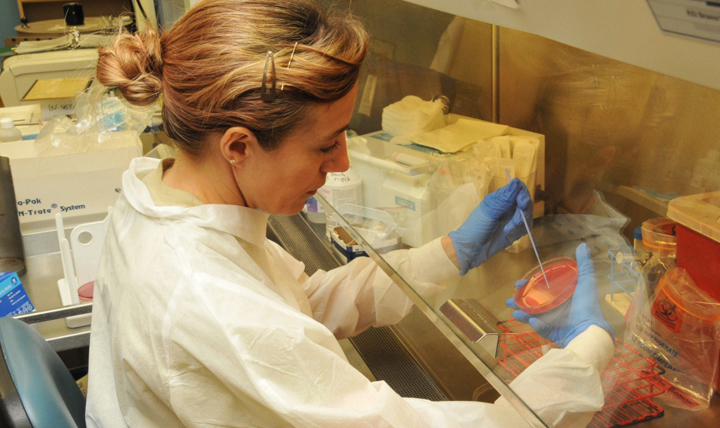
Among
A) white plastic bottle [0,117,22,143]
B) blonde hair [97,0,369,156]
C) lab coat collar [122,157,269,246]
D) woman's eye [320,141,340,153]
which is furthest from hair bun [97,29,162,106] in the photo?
white plastic bottle [0,117,22,143]

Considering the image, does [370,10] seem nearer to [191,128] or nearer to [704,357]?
[191,128]

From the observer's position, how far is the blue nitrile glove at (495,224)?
1122 millimetres

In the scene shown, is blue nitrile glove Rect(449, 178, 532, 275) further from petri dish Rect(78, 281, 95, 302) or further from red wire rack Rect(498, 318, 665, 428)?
petri dish Rect(78, 281, 95, 302)

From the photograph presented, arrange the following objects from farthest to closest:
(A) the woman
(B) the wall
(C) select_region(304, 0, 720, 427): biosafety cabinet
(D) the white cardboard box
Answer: (D) the white cardboard box, (A) the woman, (C) select_region(304, 0, 720, 427): biosafety cabinet, (B) the wall

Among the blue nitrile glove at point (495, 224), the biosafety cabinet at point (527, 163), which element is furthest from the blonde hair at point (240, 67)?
the blue nitrile glove at point (495, 224)

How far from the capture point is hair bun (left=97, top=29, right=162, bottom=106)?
971 millimetres

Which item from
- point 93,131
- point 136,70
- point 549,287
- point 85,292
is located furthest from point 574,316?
point 93,131

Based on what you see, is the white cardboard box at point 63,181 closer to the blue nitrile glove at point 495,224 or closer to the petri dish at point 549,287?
the blue nitrile glove at point 495,224

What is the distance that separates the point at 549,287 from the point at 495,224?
191 mm

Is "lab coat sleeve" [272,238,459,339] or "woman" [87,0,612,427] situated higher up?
"woman" [87,0,612,427]

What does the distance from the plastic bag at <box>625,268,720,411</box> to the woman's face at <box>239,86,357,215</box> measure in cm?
57

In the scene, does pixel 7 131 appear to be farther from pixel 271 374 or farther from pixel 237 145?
pixel 271 374

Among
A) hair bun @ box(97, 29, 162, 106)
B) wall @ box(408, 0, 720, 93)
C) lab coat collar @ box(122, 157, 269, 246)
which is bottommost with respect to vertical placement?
lab coat collar @ box(122, 157, 269, 246)

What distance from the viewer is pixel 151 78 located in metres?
0.98
